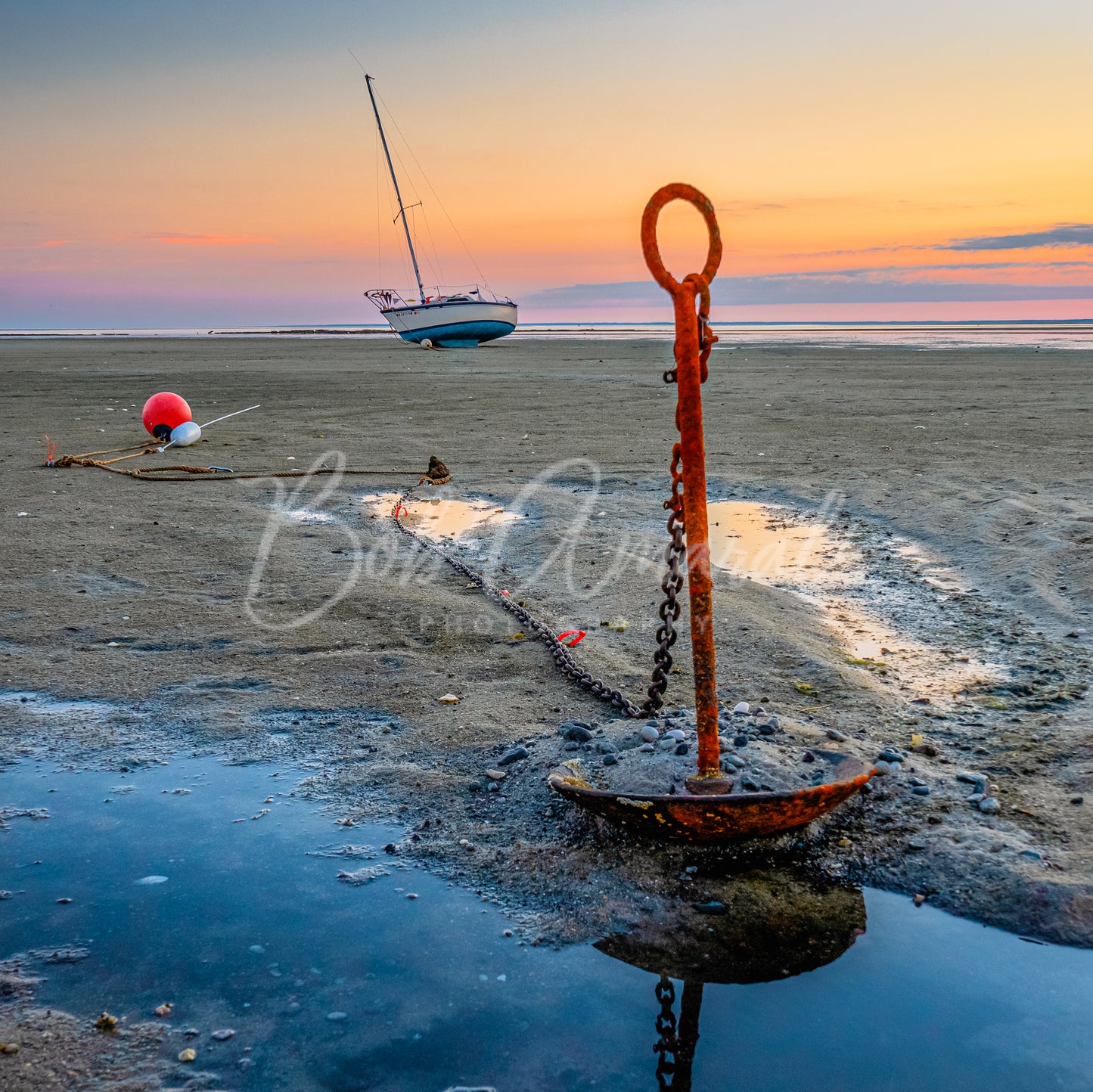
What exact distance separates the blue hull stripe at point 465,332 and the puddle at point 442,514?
103ft

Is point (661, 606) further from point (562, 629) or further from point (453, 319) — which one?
point (453, 319)

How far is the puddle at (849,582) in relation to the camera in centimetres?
468

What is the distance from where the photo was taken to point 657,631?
12.4 feet

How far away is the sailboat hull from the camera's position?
1526 inches

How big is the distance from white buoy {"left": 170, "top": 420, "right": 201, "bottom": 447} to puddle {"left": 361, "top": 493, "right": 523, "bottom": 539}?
432cm

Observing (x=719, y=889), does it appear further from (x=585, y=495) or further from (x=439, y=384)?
(x=439, y=384)

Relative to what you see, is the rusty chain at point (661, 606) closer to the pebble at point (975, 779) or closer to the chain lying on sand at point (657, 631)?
the chain lying on sand at point (657, 631)

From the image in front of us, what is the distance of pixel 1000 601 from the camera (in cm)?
563

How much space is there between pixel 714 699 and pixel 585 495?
19.4 ft

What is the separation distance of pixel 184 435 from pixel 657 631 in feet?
→ 32.8

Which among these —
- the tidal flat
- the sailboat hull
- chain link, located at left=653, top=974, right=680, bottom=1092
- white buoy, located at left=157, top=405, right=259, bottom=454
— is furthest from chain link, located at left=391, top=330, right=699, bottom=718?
the sailboat hull

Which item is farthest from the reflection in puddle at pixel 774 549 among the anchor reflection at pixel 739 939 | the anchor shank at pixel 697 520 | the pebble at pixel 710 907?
the pebble at pixel 710 907

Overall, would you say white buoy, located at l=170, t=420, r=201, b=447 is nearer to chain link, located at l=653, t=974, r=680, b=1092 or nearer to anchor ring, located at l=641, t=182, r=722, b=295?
anchor ring, located at l=641, t=182, r=722, b=295

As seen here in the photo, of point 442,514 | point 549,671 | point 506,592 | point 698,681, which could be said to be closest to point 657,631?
point 698,681
